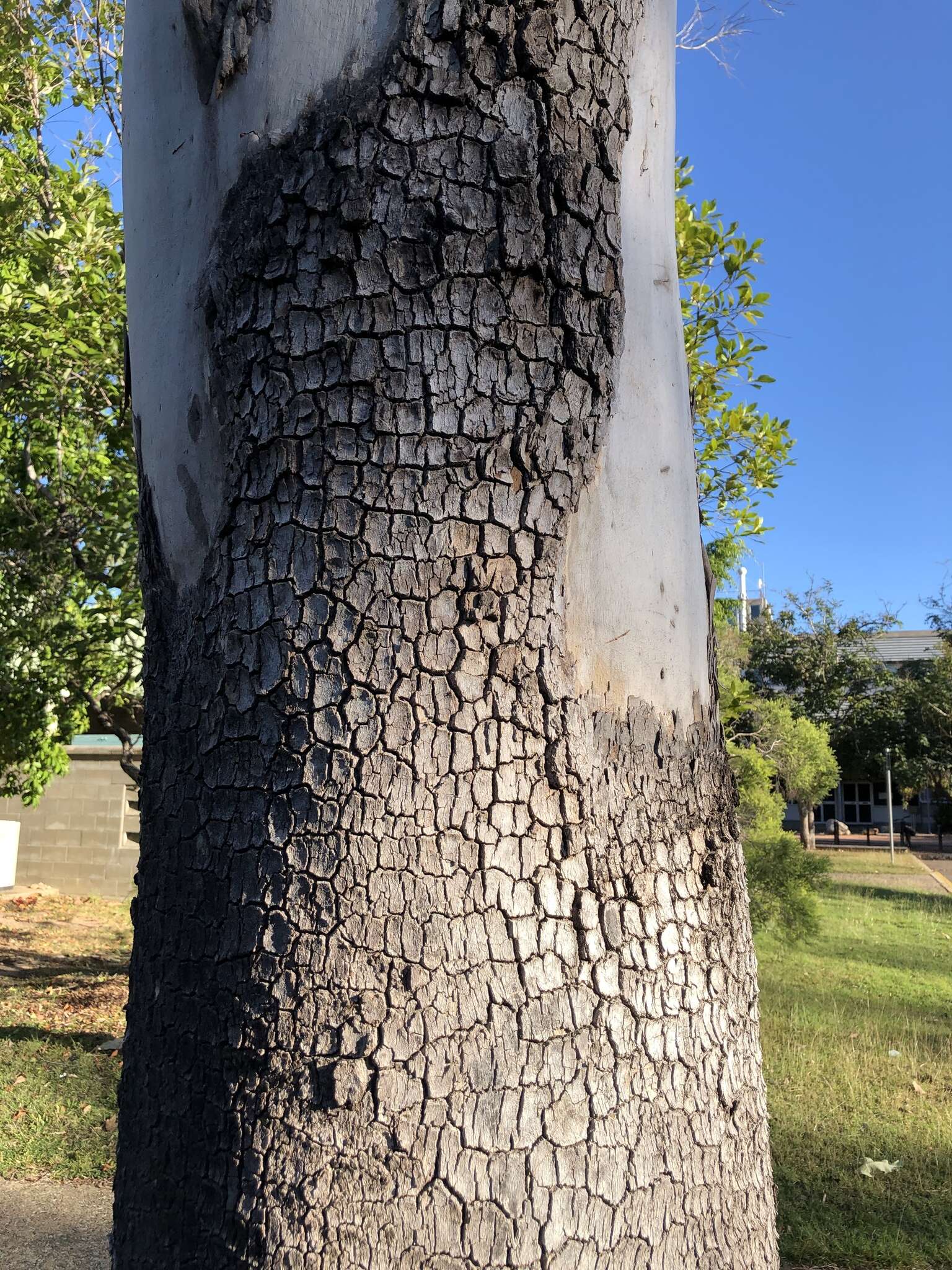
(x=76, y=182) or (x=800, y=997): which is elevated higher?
(x=76, y=182)

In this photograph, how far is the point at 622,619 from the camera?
1.35 m

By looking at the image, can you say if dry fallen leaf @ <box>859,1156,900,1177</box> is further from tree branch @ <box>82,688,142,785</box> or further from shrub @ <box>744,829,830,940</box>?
tree branch @ <box>82,688,142,785</box>

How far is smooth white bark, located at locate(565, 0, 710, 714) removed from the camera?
1328 millimetres

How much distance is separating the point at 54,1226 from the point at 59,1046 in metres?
2.98

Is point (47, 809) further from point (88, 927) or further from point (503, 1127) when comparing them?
point (503, 1127)

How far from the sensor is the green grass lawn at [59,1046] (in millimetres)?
4902

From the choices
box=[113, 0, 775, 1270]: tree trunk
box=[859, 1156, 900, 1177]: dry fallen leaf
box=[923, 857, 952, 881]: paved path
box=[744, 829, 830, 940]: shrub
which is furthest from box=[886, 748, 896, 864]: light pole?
box=[113, 0, 775, 1270]: tree trunk

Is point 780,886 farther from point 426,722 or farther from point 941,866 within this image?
point 941,866

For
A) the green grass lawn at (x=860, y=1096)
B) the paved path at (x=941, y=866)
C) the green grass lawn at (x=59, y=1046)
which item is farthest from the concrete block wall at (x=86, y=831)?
the paved path at (x=941, y=866)

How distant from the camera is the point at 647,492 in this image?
4.64ft

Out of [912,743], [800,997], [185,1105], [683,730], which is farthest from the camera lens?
[912,743]

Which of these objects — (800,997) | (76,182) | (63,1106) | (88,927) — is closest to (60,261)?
(76,182)

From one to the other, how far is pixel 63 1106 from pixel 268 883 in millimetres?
5307

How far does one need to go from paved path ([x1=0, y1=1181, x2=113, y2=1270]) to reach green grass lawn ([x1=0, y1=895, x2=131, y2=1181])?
161 millimetres
